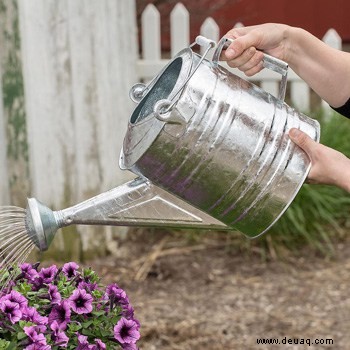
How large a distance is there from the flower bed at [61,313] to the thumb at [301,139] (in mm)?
461

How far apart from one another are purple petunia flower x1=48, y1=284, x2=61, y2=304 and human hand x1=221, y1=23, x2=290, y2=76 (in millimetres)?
567

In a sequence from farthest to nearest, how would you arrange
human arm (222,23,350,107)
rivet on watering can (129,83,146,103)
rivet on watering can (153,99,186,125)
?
human arm (222,23,350,107)
rivet on watering can (129,83,146,103)
rivet on watering can (153,99,186,125)

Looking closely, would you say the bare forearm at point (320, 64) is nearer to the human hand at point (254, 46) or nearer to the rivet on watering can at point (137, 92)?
the human hand at point (254, 46)

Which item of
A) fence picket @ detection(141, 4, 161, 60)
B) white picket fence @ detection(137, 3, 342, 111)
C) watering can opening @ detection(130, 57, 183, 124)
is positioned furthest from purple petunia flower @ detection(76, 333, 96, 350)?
fence picket @ detection(141, 4, 161, 60)

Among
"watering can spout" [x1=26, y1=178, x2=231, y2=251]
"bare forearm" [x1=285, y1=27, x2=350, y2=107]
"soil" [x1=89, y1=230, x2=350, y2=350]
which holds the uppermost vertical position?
"bare forearm" [x1=285, y1=27, x2=350, y2=107]

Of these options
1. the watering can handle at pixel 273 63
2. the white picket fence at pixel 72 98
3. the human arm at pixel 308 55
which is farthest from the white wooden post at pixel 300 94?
the watering can handle at pixel 273 63

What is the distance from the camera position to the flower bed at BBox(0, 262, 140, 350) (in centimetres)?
172

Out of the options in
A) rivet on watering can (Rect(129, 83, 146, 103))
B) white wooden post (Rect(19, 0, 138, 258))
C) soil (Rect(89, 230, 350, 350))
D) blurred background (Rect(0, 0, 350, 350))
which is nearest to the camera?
rivet on watering can (Rect(129, 83, 146, 103))

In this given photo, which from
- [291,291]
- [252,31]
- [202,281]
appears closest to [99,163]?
[202,281]

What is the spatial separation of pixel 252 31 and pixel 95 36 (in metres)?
2.14

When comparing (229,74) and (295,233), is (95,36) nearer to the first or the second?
(295,233)

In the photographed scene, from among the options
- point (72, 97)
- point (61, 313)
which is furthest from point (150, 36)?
Answer: point (61, 313)

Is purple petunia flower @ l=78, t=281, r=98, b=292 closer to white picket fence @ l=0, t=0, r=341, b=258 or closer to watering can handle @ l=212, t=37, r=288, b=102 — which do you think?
watering can handle @ l=212, t=37, r=288, b=102

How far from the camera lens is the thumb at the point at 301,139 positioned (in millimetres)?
1824
